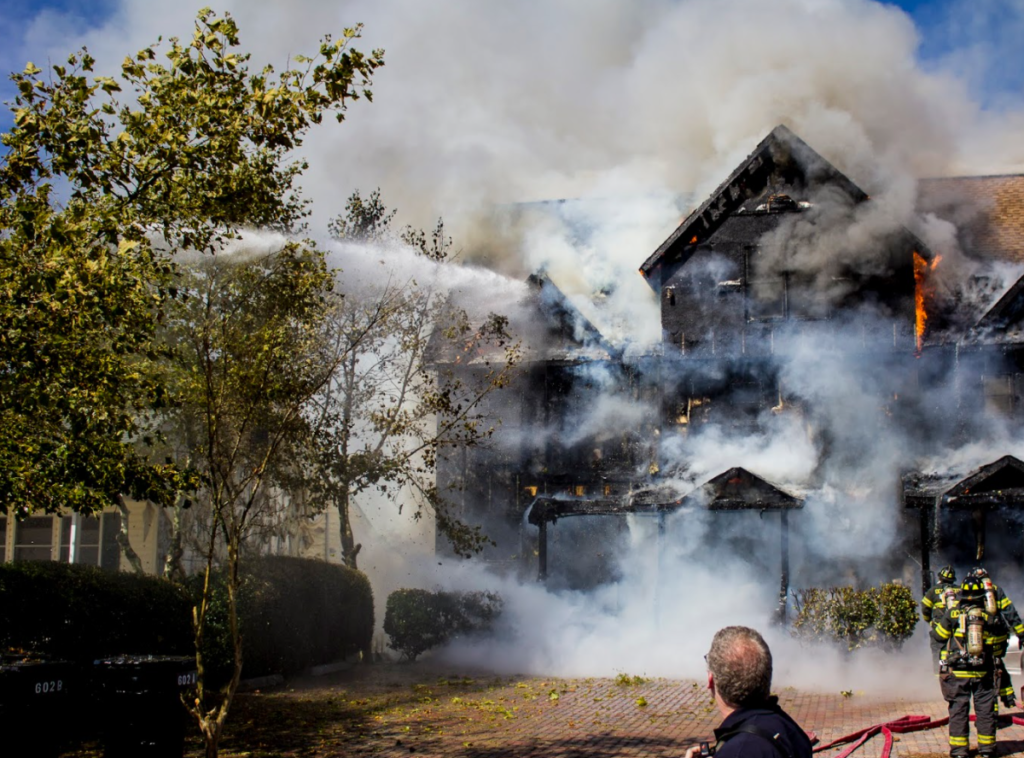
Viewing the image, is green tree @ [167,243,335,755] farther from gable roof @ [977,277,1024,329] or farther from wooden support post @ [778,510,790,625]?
gable roof @ [977,277,1024,329]

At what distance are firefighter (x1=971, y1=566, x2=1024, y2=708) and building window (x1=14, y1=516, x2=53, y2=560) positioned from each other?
23.7 meters

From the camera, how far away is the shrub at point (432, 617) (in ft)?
58.6

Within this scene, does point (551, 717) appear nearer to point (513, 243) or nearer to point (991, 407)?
point (991, 407)

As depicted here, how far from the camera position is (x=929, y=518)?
17.0 m

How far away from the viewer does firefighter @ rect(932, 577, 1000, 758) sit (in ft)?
28.7

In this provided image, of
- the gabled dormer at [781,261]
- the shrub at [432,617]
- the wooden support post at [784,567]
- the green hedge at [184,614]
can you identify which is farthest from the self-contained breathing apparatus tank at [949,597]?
the gabled dormer at [781,261]

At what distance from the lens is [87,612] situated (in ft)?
35.3

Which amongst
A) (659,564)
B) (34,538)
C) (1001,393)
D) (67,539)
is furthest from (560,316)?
(34,538)

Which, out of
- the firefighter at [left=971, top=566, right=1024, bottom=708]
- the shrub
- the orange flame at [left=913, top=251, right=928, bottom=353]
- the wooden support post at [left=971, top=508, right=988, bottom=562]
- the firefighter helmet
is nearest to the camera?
the firefighter at [left=971, top=566, right=1024, bottom=708]

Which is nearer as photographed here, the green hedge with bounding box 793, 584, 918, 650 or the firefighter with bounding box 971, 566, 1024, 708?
the firefighter with bounding box 971, 566, 1024, 708

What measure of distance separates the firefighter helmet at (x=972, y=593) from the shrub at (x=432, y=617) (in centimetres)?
1035

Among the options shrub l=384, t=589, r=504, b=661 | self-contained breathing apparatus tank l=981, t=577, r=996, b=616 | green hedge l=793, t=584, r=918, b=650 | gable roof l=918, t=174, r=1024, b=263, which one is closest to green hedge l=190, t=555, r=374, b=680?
shrub l=384, t=589, r=504, b=661

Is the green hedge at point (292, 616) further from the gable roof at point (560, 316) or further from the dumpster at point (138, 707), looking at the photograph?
the gable roof at point (560, 316)

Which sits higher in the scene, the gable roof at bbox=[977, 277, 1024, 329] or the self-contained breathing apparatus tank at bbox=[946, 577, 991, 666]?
the gable roof at bbox=[977, 277, 1024, 329]
